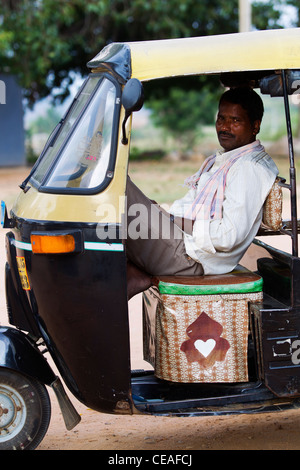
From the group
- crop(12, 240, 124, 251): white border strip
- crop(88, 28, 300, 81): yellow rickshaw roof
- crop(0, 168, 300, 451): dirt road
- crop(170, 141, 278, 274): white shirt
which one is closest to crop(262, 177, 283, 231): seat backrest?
crop(170, 141, 278, 274): white shirt

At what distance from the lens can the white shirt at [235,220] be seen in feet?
10.6

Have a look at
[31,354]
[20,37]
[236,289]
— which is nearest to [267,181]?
[236,289]

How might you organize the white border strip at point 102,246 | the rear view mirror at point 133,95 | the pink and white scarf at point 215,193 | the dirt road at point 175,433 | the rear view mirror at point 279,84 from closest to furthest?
the rear view mirror at point 133,95
the white border strip at point 102,246
the rear view mirror at point 279,84
the pink and white scarf at point 215,193
the dirt road at point 175,433

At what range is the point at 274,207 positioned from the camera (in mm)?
3305

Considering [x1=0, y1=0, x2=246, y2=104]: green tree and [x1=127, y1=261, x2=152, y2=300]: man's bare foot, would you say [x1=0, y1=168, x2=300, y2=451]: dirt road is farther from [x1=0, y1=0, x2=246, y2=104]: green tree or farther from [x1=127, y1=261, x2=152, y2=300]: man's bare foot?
[x1=0, y1=0, x2=246, y2=104]: green tree

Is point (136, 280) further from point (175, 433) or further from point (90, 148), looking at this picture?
point (175, 433)

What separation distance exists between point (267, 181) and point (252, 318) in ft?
2.29

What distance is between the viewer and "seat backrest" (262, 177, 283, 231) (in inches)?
130

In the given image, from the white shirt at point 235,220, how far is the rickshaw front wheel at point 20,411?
104 centimetres

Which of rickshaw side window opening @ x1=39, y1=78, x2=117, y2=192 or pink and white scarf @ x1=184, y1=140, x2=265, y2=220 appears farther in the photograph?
pink and white scarf @ x1=184, y1=140, x2=265, y2=220

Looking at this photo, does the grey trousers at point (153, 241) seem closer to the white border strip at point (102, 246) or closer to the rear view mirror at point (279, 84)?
the white border strip at point (102, 246)

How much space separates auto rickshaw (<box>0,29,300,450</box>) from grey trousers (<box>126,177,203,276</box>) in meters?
0.14

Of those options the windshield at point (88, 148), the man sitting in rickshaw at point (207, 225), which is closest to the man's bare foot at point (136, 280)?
the man sitting in rickshaw at point (207, 225)

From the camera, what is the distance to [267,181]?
3287 millimetres
